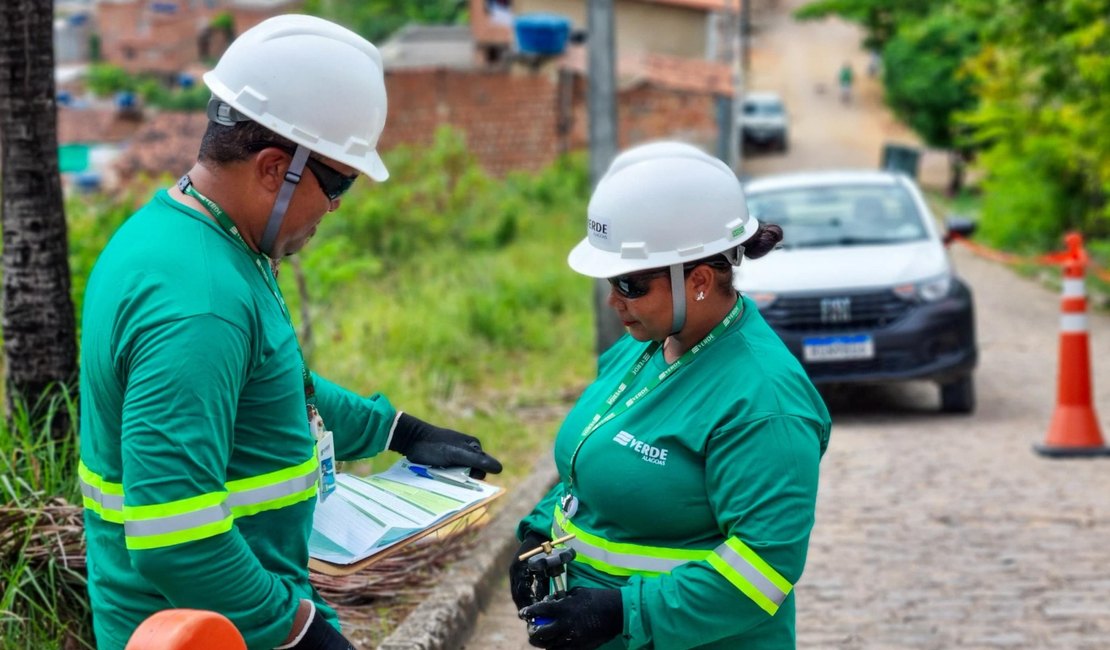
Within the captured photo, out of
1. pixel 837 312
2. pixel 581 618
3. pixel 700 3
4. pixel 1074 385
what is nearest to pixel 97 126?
pixel 700 3

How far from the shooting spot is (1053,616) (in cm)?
568

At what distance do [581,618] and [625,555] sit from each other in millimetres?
258

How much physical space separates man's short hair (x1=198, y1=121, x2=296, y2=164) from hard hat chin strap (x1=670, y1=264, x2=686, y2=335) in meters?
0.83

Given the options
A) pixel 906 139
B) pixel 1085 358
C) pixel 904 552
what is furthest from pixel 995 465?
pixel 906 139

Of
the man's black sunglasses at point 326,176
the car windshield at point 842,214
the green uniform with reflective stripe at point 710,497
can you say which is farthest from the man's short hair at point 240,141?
the car windshield at point 842,214

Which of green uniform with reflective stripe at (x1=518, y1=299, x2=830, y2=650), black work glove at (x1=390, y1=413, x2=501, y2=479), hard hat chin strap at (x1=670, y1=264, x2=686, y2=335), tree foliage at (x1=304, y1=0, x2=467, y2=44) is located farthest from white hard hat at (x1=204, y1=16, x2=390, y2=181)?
tree foliage at (x1=304, y1=0, x2=467, y2=44)

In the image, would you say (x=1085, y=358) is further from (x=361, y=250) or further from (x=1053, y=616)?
(x=361, y=250)

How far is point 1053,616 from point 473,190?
1667cm

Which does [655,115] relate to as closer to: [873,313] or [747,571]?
[873,313]

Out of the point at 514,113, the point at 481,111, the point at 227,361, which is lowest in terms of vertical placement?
the point at 514,113

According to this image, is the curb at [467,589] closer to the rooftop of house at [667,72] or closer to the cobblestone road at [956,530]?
the cobblestone road at [956,530]

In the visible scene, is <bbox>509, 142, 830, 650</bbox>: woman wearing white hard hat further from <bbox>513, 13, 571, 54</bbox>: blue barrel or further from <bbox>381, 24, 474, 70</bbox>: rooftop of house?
<bbox>381, 24, 474, 70</bbox>: rooftop of house

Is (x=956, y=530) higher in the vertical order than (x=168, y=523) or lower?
lower

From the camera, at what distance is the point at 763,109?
152 ft
